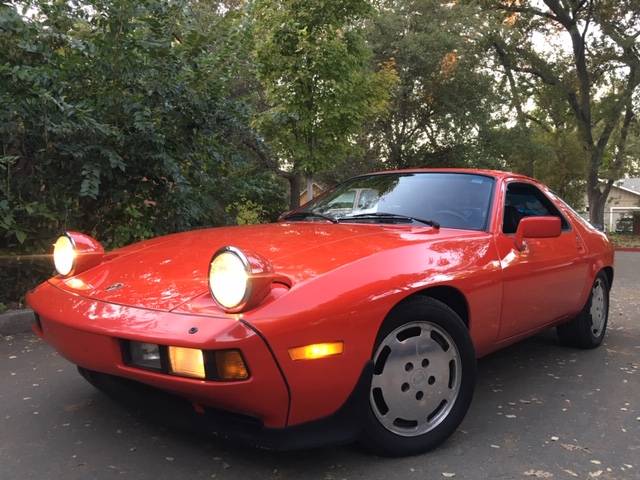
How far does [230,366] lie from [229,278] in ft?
1.07

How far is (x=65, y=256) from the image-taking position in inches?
118

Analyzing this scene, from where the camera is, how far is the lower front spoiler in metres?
2.15

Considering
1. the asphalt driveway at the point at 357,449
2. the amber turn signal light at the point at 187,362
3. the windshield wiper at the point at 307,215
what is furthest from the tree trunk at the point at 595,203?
the amber turn signal light at the point at 187,362

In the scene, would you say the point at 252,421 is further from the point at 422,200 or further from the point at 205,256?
the point at 422,200

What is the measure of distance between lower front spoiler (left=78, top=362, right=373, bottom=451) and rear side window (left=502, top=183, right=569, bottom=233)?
1689mm

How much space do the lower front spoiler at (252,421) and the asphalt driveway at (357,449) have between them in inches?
9.6

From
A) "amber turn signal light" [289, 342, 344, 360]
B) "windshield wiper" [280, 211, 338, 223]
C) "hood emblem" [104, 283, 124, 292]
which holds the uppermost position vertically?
"windshield wiper" [280, 211, 338, 223]

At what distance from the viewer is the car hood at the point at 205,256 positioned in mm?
2352

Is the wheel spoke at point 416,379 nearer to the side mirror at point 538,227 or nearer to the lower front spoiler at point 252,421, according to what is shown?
the lower front spoiler at point 252,421

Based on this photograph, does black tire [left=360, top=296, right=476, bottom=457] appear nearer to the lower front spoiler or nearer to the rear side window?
the lower front spoiler

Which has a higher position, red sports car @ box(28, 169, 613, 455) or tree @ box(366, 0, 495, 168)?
tree @ box(366, 0, 495, 168)

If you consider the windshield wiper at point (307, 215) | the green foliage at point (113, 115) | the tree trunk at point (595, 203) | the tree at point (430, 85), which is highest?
the tree at point (430, 85)

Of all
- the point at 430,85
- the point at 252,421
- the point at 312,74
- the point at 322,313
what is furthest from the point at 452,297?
the point at 430,85

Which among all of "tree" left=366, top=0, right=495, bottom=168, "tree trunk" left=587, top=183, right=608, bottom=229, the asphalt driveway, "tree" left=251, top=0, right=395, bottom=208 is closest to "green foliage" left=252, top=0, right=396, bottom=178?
"tree" left=251, top=0, right=395, bottom=208
